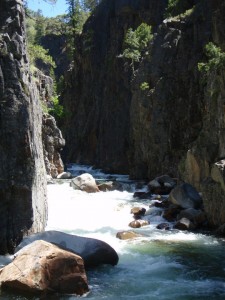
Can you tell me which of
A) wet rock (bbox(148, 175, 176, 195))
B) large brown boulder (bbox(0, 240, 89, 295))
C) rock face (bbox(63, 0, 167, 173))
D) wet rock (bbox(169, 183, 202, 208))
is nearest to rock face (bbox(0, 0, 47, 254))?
large brown boulder (bbox(0, 240, 89, 295))

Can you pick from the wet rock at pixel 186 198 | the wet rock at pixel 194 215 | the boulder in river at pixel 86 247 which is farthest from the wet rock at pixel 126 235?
the wet rock at pixel 186 198

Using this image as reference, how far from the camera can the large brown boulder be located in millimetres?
10289

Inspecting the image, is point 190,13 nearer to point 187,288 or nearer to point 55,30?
point 187,288

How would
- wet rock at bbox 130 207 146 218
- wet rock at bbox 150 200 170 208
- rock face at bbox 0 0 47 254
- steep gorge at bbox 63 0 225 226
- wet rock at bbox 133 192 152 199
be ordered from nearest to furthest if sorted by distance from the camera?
rock face at bbox 0 0 47 254 < wet rock at bbox 130 207 146 218 < wet rock at bbox 150 200 170 208 < steep gorge at bbox 63 0 225 226 < wet rock at bbox 133 192 152 199

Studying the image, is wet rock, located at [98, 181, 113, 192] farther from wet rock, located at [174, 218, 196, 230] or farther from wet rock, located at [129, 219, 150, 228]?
wet rock, located at [174, 218, 196, 230]

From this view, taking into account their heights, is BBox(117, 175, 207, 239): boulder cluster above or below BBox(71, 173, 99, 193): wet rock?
below

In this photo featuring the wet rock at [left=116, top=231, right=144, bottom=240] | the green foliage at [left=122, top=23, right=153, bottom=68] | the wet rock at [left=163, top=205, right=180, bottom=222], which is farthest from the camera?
the green foliage at [left=122, top=23, right=153, bottom=68]

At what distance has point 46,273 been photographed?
34.0ft

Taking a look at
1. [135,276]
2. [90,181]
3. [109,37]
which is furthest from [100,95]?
[135,276]

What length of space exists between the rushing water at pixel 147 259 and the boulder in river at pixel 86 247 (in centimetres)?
24

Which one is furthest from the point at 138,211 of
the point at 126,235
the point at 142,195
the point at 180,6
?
the point at 180,6

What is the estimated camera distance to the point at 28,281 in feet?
33.7

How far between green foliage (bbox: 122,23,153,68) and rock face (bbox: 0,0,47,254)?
1261 inches

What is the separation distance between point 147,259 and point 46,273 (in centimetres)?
450
